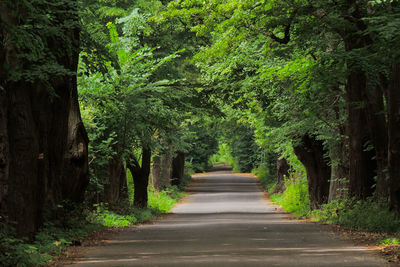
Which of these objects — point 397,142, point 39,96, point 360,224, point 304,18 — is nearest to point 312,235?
point 360,224

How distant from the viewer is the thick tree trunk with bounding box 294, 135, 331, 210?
25609mm

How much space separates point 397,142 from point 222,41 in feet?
24.0

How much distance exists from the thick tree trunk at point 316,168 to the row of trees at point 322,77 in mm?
39

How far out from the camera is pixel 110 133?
21.8 m

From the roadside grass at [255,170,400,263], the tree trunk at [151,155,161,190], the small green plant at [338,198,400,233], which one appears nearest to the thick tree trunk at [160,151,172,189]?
the tree trunk at [151,155,161,190]

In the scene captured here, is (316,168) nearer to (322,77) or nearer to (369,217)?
(369,217)

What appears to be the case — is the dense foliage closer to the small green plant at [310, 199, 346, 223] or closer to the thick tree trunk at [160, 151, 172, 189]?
the small green plant at [310, 199, 346, 223]

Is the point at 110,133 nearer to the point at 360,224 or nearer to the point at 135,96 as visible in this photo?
the point at 135,96

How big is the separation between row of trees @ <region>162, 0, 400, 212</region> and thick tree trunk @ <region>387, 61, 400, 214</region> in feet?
0.08

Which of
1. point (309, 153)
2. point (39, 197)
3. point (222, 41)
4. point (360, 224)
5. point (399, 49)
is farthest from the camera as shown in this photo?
point (309, 153)

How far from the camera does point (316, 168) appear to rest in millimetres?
26250

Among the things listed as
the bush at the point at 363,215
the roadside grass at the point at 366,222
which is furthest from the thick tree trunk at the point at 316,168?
the bush at the point at 363,215

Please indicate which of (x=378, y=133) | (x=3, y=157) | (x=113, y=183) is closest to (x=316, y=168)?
(x=113, y=183)

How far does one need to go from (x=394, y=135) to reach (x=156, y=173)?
83.1 ft
